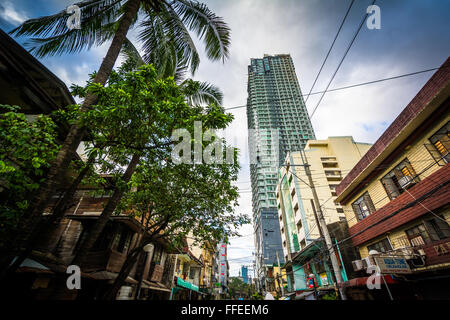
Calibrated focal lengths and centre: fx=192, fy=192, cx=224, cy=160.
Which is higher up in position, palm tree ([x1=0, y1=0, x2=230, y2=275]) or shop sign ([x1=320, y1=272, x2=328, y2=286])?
palm tree ([x1=0, y1=0, x2=230, y2=275])

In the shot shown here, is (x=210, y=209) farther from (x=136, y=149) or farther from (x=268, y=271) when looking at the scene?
(x=268, y=271)

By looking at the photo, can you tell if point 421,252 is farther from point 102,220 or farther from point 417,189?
point 102,220

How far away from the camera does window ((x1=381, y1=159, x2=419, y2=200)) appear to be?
976 centimetres

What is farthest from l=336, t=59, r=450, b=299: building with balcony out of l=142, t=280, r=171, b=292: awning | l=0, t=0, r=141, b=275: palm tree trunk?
l=142, t=280, r=171, b=292: awning

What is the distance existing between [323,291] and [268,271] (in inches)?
1146

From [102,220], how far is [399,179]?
14143 mm

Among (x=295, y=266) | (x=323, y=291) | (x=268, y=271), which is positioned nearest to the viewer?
(x=323, y=291)

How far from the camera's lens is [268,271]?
146 feet

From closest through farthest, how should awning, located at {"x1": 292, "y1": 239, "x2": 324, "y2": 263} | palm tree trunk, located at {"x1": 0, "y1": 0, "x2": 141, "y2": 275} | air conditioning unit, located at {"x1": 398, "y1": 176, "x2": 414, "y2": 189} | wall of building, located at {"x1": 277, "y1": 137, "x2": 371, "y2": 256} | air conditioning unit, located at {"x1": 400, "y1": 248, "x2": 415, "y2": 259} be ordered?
palm tree trunk, located at {"x1": 0, "y1": 0, "x2": 141, "y2": 275}, air conditioning unit, located at {"x1": 400, "y1": 248, "x2": 415, "y2": 259}, air conditioning unit, located at {"x1": 398, "y1": 176, "x2": 414, "y2": 189}, awning, located at {"x1": 292, "y1": 239, "x2": 324, "y2": 263}, wall of building, located at {"x1": 277, "y1": 137, "x2": 371, "y2": 256}

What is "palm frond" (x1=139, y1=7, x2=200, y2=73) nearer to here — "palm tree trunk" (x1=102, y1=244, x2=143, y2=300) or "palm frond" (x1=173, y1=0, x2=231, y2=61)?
"palm frond" (x1=173, y1=0, x2=231, y2=61)

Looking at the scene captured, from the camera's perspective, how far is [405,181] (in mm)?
9938

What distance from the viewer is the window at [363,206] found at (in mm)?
12728
